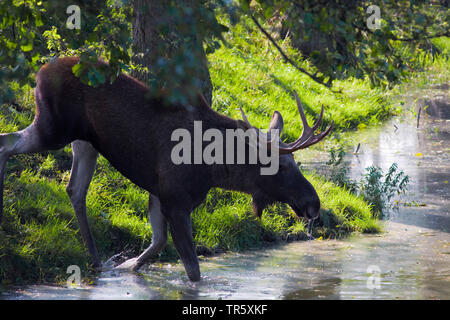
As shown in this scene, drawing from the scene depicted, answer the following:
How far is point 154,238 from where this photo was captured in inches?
276

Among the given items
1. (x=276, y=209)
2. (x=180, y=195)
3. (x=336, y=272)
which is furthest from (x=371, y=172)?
(x=180, y=195)

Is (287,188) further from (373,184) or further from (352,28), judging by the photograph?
(373,184)

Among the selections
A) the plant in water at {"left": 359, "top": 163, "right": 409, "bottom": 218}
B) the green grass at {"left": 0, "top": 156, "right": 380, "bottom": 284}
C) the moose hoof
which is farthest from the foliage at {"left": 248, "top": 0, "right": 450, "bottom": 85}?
the plant in water at {"left": 359, "top": 163, "right": 409, "bottom": 218}

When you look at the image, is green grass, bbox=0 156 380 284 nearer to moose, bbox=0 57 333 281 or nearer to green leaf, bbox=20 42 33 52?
moose, bbox=0 57 333 281

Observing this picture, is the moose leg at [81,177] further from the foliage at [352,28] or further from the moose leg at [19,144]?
the foliage at [352,28]

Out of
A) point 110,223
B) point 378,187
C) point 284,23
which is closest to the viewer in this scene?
point 284,23

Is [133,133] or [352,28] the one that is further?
[133,133]

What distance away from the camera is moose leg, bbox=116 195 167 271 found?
696 cm

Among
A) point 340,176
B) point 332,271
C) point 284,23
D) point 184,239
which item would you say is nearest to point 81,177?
point 184,239

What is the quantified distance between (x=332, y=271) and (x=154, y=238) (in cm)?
171

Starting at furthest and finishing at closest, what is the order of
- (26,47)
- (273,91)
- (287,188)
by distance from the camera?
(273,91) < (287,188) < (26,47)

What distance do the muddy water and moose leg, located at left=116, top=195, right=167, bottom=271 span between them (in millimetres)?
132

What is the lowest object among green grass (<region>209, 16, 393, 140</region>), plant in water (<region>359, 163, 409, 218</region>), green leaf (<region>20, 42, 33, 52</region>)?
plant in water (<region>359, 163, 409, 218</region>)

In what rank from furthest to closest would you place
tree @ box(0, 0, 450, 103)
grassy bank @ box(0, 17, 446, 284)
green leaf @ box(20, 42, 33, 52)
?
1. grassy bank @ box(0, 17, 446, 284)
2. green leaf @ box(20, 42, 33, 52)
3. tree @ box(0, 0, 450, 103)
